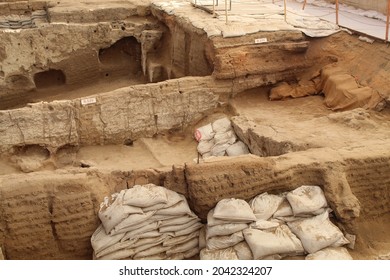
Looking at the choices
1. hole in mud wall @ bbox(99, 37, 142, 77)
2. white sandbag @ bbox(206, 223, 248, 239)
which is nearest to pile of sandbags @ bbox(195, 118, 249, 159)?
white sandbag @ bbox(206, 223, 248, 239)

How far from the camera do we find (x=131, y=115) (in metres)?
7.33

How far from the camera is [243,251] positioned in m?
3.98

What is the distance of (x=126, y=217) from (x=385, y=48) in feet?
19.1

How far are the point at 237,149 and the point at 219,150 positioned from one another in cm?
33

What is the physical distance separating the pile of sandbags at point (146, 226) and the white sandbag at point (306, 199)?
1027 mm

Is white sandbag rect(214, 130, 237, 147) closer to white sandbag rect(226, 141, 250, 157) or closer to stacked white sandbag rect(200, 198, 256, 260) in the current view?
white sandbag rect(226, 141, 250, 157)

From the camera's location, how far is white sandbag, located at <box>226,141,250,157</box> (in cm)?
693

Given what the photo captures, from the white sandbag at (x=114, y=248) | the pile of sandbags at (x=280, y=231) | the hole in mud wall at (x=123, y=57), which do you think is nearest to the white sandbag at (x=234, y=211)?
the pile of sandbags at (x=280, y=231)

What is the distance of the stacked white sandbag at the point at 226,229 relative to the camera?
4059 millimetres

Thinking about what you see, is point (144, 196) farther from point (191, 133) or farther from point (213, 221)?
point (191, 133)

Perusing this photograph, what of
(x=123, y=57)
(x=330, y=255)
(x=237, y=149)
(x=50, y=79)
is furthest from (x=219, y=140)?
(x=50, y=79)

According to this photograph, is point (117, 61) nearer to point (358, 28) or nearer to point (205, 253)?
point (358, 28)

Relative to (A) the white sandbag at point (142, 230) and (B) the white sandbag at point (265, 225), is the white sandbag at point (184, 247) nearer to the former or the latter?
(A) the white sandbag at point (142, 230)
